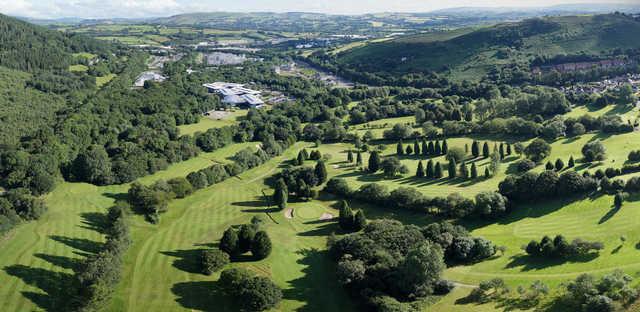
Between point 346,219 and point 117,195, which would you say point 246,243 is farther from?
point 117,195

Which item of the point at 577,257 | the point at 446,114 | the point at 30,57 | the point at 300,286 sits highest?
the point at 30,57

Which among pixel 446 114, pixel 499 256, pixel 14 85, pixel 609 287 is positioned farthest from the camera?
pixel 14 85

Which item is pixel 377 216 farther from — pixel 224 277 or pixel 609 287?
pixel 609 287

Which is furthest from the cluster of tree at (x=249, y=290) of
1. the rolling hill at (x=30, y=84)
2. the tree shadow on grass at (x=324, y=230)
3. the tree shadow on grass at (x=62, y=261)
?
the rolling hill at (x=30, y=84)

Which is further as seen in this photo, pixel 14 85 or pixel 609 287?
pixel 14 85

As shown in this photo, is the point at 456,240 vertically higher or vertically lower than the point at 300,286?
higher

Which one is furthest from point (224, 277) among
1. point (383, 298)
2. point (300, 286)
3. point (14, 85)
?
point (14, 85)

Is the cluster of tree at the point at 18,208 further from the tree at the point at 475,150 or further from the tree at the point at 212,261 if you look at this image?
the tree at the point at 475,150

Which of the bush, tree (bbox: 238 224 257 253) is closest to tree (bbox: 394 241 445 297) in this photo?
tree (bbox: 238 224 257 253)

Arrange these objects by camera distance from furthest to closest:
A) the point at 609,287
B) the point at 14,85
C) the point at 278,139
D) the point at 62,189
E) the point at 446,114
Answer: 1. the point at 14,85
2. the point at 446,114
3. the point at 278,139
4. the point at 62,189
5. the point at 609,287
